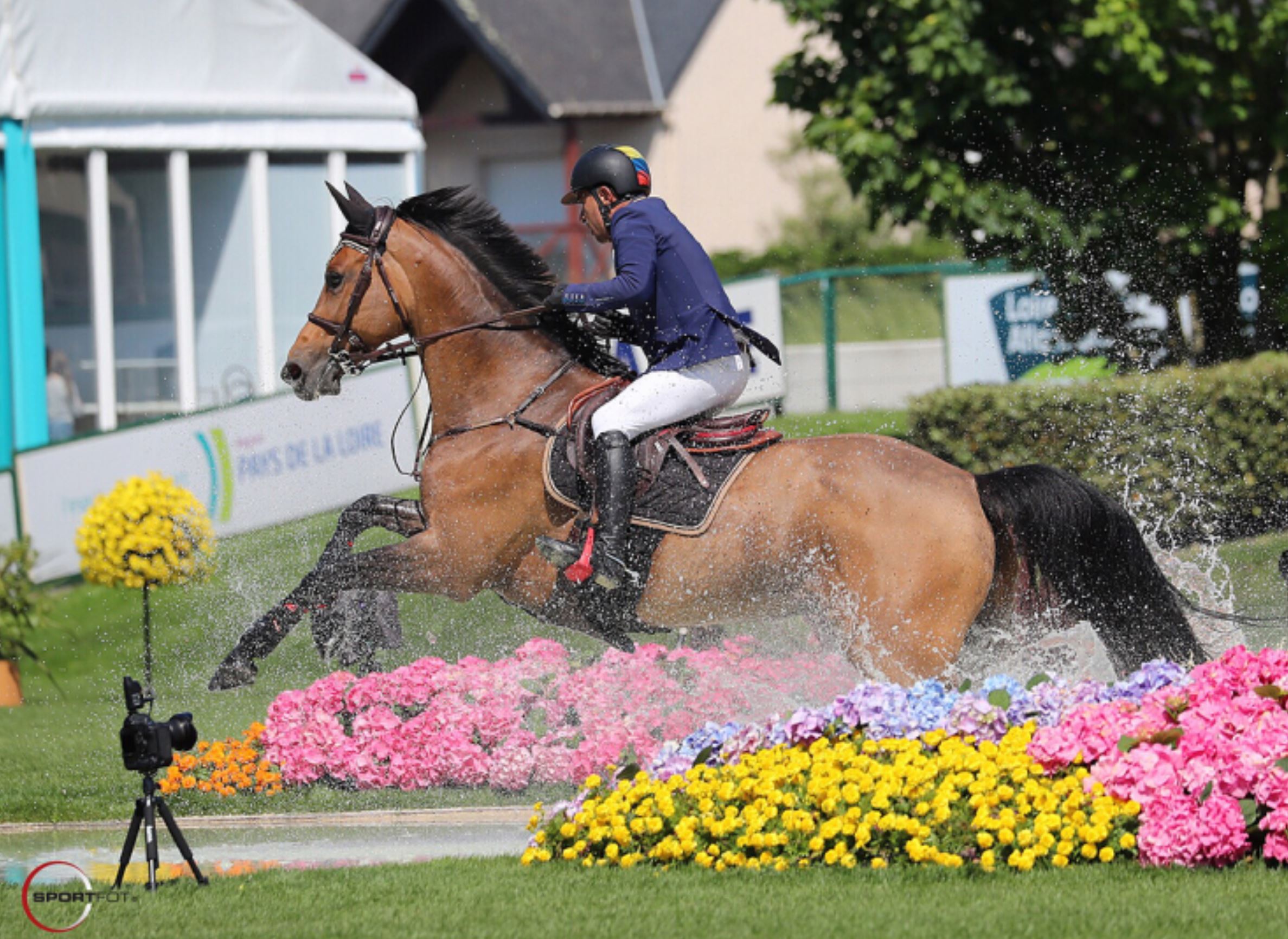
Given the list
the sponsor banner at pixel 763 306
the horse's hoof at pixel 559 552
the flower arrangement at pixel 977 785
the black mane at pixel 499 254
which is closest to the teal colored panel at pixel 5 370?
the sponsor banner at pixel 763 306

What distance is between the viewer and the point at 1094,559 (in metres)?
6.91

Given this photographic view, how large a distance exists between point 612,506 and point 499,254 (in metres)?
1.44

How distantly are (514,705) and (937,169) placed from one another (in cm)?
747

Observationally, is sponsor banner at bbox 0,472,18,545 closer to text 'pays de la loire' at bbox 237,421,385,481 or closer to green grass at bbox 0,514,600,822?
green grass at bbox 0,514,600,822

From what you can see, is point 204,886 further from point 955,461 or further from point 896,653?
point 955,461

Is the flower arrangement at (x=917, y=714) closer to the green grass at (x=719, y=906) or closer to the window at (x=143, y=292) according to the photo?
the green grass at (x=719, y=906)

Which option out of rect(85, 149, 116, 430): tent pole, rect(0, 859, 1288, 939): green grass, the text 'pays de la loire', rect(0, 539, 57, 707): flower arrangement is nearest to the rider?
rect(0, 859, 1288, 939): green grass

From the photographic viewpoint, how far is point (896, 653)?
6.70m

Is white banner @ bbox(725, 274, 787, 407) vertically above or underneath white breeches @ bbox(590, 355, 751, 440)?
above

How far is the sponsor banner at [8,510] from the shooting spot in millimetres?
13430

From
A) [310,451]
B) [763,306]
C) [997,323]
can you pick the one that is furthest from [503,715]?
[763,306]

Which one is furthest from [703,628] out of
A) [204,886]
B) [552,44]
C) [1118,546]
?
[552,44]

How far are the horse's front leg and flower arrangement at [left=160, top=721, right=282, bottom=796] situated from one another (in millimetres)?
501

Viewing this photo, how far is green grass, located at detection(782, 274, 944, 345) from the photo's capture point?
23031mm
